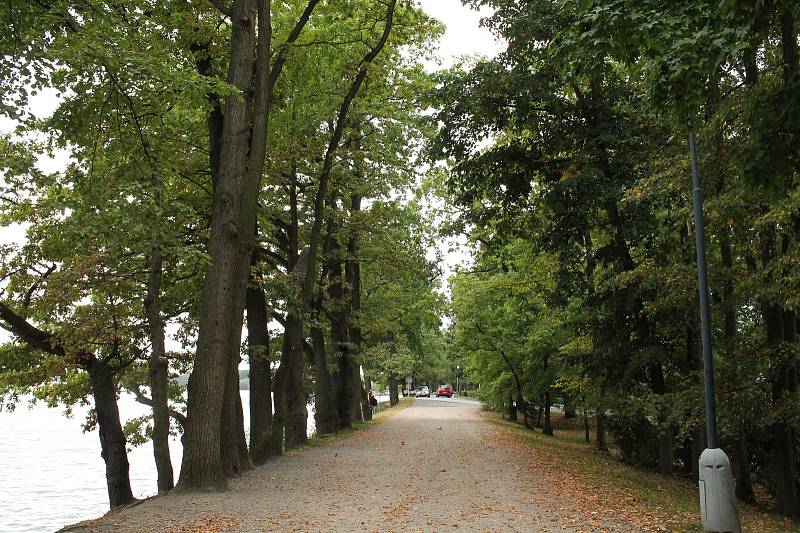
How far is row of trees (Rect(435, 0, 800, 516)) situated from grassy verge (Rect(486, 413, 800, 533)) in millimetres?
1136

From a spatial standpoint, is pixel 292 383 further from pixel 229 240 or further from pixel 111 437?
pixel 229 240

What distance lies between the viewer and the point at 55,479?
2884 centimetres

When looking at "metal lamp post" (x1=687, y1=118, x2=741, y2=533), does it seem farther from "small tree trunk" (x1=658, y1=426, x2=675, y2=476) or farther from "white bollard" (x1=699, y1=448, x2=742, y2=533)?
"small tree trunk" (x1=658, y1=426, x2=675, y2=476)

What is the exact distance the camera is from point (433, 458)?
16031 millimetres

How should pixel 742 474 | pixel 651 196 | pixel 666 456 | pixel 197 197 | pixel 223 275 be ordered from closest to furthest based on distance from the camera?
pixel 223 275 → pixel 651 196 → pixel 742 474 → pixel 197 197 → pixel 666 456

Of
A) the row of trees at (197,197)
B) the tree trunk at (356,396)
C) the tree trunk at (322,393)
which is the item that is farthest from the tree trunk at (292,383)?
the tree trunk at (356,396)

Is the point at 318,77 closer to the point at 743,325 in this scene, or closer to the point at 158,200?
the point at 158,200

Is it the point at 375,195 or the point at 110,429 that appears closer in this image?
the point at 110,429

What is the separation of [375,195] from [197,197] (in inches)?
310

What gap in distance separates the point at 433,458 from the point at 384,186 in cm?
918

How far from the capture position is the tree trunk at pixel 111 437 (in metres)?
15.8

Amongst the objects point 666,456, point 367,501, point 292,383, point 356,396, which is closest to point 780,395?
point 666,456

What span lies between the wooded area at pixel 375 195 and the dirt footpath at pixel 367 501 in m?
1.11

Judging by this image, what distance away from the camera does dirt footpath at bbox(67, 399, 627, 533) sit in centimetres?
826
